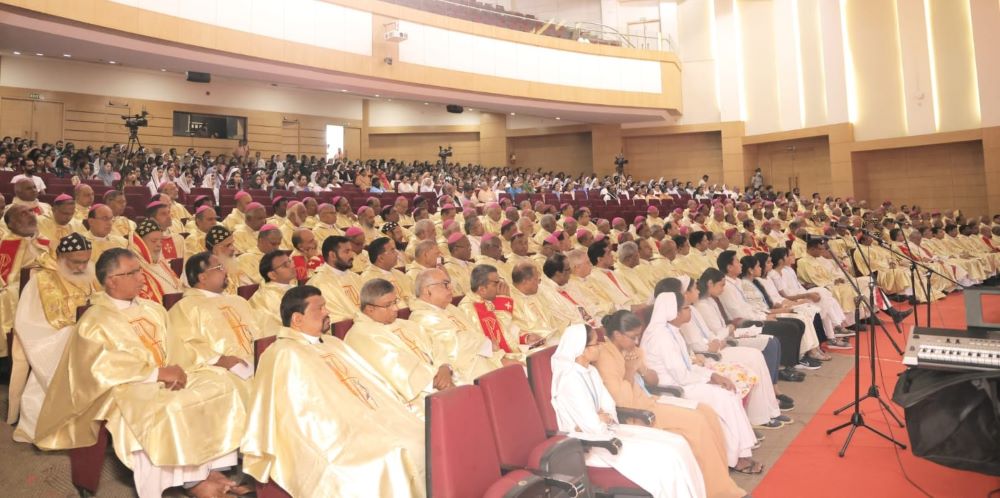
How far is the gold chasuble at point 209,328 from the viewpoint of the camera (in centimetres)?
338

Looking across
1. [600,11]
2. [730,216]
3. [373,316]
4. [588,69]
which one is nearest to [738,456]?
[373,316]

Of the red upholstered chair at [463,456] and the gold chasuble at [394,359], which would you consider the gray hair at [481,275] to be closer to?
the gold chasuble at [394,359]

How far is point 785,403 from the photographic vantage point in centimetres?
482

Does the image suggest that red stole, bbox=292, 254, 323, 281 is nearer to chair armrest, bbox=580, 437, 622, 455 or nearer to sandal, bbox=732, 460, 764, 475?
chair armrest, bbox=580, 437, 622, 455

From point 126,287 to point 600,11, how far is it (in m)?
20.1

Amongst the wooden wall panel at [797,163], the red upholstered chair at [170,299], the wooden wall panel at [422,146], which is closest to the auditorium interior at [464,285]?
the red upholstered chair at [170,299]

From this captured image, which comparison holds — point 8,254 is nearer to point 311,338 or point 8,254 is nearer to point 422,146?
point 311,338

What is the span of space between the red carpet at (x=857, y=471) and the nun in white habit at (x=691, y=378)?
8.3 inches

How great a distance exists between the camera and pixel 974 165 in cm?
1598

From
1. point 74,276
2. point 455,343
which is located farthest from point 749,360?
point 74,276

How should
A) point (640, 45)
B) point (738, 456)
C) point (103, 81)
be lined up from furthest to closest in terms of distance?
1. point (640, 45)
2. point (103, 81)
3. point (738, 456)

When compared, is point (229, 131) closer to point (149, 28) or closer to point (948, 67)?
point (149, 28)

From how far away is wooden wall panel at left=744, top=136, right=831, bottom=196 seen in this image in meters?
18.8

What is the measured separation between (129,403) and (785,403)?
4.25m
